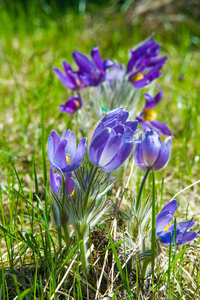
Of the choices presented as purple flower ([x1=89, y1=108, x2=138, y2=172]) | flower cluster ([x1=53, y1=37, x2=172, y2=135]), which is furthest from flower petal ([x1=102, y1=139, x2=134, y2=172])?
flower cluster ([x1=53, y1=37, x2=172, y2=135])

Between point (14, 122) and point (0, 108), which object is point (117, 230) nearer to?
point (14, 122)

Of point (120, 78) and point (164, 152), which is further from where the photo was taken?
point (120, 78)

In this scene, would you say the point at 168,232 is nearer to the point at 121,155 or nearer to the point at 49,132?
the point at 121,155

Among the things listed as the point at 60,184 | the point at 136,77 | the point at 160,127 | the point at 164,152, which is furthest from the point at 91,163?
the point at 136,77

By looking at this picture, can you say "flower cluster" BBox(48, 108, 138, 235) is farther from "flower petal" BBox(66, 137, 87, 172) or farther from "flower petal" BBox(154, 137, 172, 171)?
"flower petal" BBox(154, 137, 172, 171)

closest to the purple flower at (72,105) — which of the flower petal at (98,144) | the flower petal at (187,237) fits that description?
the flower petal at (98,144)
